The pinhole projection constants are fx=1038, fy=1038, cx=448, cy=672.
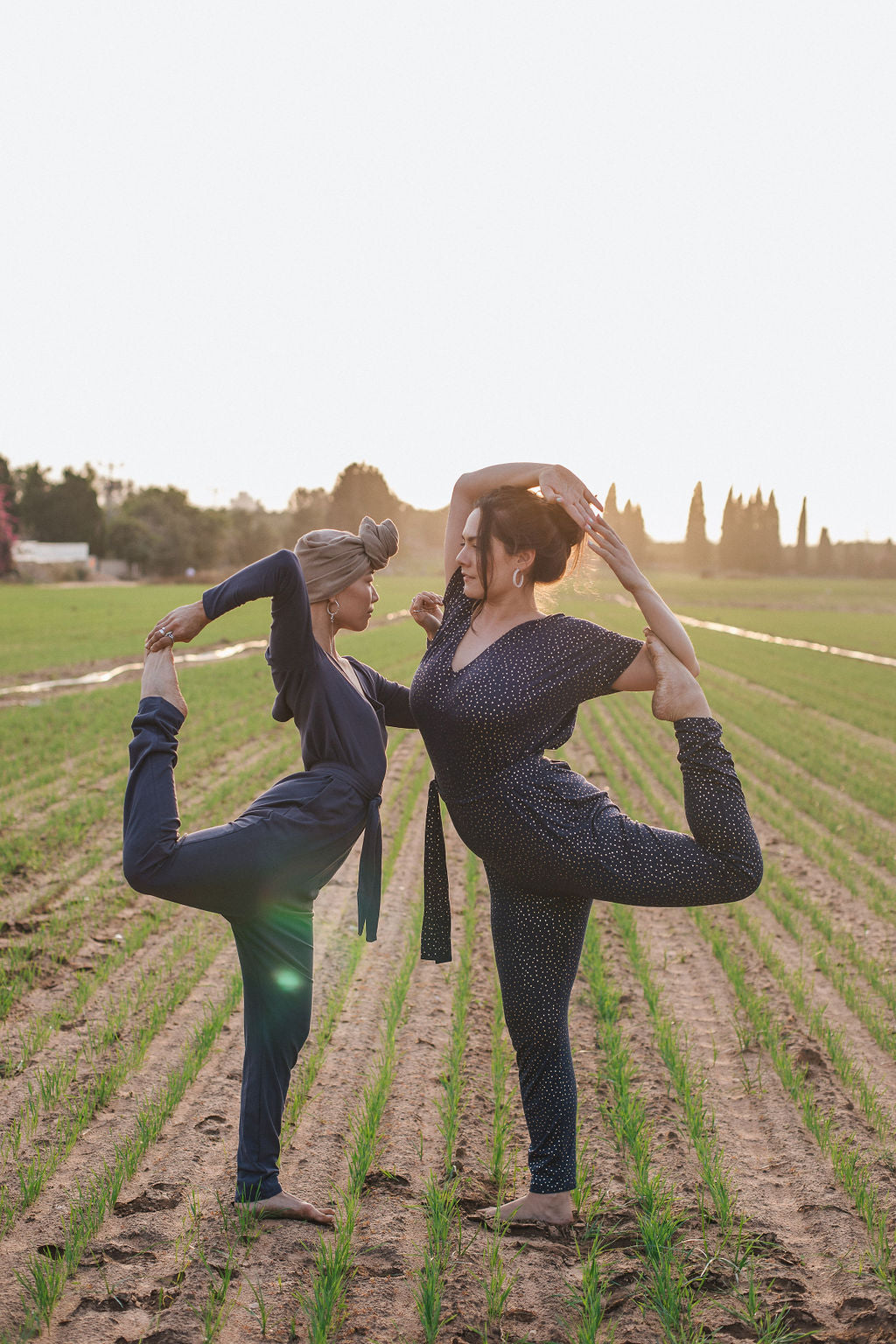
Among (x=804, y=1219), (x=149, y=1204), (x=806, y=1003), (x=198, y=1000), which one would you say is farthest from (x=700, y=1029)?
(x=149, y=1204)

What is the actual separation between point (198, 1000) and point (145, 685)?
279cm

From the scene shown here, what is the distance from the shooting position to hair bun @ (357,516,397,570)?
10.4 feet

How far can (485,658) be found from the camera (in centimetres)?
280

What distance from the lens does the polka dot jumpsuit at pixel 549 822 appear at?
103 inches

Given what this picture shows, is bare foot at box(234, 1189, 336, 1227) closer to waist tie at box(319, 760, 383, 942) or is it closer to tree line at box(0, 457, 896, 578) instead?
waist tie at box(319, 760, 383, 942)

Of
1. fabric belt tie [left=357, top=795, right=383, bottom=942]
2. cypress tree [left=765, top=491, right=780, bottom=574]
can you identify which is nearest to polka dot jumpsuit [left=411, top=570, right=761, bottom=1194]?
fabric belt tie [left=357, top=795, right=383, bottom=942]

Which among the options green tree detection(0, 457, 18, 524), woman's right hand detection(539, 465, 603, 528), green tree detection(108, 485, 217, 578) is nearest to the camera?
woman's right hand detection(539, 465, 603, 528)

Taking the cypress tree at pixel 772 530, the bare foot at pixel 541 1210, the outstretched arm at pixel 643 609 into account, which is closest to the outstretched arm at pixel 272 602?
the outstretched arm at pixel 643 609

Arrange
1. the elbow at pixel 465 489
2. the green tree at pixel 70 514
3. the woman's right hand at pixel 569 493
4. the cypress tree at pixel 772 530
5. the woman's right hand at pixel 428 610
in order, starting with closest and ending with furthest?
the woman's right hand at pixel 569 493
the elbow at pixel 465 489
the woman's right hand at pixel 428 610
the green tree at pixel 70 514
the cypress tree at pixel 772 530

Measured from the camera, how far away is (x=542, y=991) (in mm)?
2934

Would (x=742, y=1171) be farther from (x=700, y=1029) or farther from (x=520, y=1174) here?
(x=700, y=1029)

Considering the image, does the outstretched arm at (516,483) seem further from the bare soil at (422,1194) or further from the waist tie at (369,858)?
the bare soil at (422,1194)

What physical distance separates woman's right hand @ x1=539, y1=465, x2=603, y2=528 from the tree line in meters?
61.0

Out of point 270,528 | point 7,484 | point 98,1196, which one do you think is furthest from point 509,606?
point 270,528
